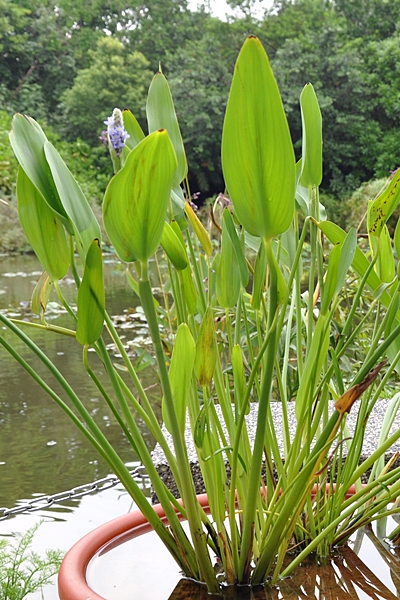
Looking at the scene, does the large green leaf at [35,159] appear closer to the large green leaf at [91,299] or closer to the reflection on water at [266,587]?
the large green leaf at [91,299]

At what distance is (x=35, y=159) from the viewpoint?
54cm

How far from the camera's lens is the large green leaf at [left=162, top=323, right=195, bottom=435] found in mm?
551

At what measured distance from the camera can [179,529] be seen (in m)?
0.62

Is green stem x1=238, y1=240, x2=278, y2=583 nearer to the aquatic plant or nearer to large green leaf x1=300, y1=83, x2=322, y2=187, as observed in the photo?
the aquatic plant

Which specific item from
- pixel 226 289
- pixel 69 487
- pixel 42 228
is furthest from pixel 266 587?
pixel 69 487

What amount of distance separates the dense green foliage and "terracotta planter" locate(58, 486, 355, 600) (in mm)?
10188

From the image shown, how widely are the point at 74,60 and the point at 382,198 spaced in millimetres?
15489

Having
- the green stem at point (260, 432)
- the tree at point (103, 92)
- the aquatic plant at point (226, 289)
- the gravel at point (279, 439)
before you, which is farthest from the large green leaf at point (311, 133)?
the tree at point (103, 92)

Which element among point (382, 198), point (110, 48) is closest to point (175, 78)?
point (110, 48)

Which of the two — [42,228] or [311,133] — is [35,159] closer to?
[42,228]

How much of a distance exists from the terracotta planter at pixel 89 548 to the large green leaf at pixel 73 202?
32 cm

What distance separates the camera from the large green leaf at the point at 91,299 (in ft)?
1.65

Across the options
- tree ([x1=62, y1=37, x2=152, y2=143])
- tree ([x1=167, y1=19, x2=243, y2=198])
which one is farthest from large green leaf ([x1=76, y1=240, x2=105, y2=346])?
tree ([x1=62, y1=37, x2=152, y2=143])

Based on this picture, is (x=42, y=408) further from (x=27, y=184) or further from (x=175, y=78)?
(x=175, y=78)
